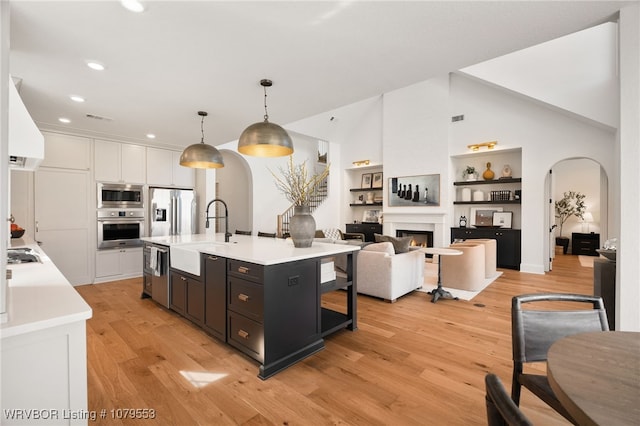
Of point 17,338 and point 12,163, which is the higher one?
point 12,163

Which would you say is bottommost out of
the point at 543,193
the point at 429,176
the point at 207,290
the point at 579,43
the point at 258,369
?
the point at 258,369

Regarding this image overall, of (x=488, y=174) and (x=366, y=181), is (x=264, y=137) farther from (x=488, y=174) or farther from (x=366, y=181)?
(x=366, y=181)

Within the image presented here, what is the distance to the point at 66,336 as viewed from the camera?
1124mm

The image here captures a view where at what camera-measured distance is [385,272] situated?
3.89 meters

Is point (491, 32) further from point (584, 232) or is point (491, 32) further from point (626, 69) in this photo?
point (584, 232)

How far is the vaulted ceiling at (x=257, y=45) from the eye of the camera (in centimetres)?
185

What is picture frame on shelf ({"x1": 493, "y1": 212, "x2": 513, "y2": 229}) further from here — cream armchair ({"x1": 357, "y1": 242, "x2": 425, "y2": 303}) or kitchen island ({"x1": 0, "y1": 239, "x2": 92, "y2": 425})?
kitchen island ({"x1": 0, "y1": 239, "x2": 92, "y2": 425})

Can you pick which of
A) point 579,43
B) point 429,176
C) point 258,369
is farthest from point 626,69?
point 429,176

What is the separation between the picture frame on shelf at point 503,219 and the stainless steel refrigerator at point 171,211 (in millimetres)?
6474

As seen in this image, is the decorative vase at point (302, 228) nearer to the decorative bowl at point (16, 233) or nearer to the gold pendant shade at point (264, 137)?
the gold pendant shade at point (264, 137)

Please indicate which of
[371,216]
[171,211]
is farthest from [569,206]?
[171,211]

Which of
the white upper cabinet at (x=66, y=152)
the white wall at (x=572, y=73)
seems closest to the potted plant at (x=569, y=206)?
the white wall at (x=572, y=73)

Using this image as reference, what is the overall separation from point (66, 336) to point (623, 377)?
183 cm

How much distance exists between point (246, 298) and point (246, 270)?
0.73 feet
